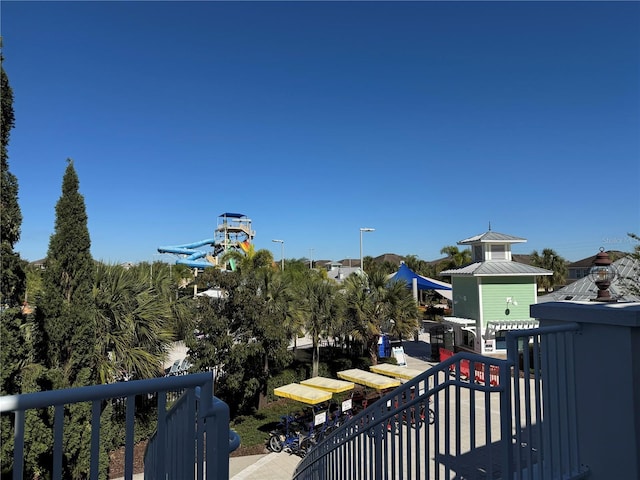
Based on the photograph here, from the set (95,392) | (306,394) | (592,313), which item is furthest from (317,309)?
(95,392)

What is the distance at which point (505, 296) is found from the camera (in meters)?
21.3

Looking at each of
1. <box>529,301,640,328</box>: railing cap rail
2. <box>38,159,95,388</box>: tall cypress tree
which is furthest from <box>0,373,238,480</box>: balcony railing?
<box>38,159,95,388</box>: tall cypress tree

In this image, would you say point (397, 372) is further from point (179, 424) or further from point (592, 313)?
point (179, 424)

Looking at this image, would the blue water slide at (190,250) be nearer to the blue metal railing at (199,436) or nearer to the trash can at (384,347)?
the trash can at (384,347)

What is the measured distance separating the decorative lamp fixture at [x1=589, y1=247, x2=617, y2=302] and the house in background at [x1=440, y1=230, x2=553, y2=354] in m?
18.0

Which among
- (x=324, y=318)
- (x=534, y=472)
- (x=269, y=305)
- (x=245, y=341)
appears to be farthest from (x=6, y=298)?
(x=324, y=318)

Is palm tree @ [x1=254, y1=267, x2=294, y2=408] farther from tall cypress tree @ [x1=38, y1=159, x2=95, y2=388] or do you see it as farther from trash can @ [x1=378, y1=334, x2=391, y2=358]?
trash can @ [x1=378, y1=334, x2=391, y2=358]

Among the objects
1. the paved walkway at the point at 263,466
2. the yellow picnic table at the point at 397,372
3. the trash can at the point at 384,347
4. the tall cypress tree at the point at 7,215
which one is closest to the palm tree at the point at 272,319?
the yellow picnic table at the point at 397,372

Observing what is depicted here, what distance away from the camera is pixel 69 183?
31.7 feet

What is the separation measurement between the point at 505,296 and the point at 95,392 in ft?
74.0

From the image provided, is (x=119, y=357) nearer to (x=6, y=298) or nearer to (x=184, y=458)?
(x=6, y=298)

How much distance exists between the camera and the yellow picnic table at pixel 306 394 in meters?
10.8

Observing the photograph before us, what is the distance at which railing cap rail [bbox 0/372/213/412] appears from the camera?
130cm

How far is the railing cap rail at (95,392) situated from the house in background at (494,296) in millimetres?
21254
